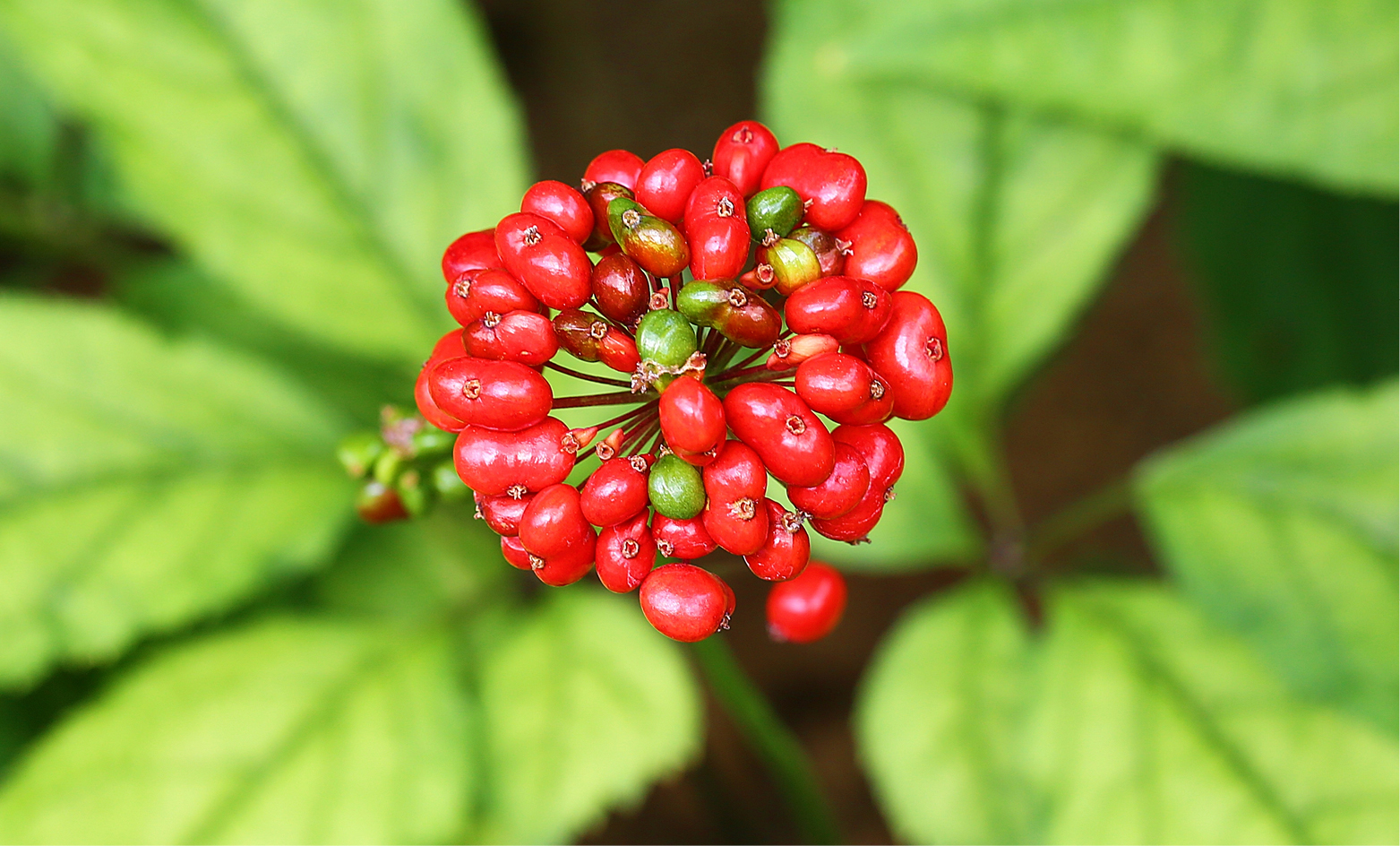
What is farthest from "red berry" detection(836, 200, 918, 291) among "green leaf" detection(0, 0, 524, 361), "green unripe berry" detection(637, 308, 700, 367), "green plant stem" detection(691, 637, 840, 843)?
"green leaf" detection(0, 0, 524, 361)

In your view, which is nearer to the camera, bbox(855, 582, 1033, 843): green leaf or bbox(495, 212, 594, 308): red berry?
bbox(495, 212, 594, 308): red berry

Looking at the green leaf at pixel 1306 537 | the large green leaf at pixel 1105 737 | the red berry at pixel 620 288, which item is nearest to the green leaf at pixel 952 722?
the large green leaf at pixel 1105 737

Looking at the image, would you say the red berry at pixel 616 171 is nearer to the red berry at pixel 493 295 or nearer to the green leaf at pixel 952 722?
the red berry at pixel 493 295

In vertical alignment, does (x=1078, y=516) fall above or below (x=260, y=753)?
above

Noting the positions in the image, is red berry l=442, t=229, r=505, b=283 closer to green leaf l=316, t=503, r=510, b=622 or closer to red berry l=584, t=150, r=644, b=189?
red berry l=584, t=150, r=644, b=189

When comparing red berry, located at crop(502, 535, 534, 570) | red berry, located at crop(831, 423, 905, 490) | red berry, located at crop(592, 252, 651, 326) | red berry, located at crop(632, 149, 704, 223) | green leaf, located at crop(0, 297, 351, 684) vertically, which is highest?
red berry, located at crop(632, 149, 704, 223)

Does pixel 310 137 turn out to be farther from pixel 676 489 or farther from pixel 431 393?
pixel 676 489

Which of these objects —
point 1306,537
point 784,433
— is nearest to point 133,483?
point 784,433
